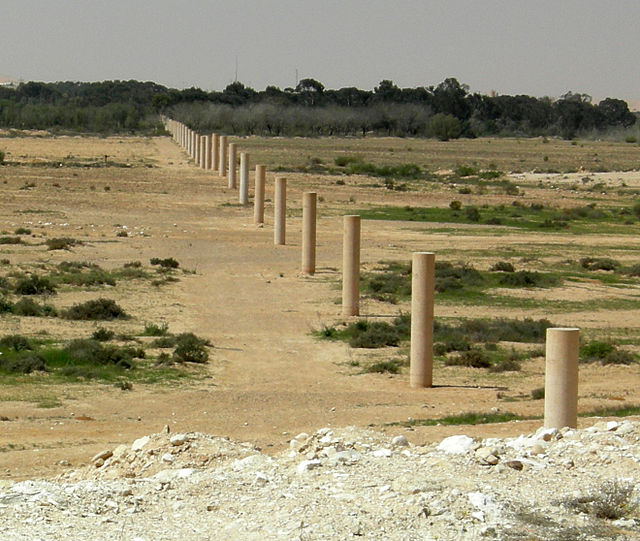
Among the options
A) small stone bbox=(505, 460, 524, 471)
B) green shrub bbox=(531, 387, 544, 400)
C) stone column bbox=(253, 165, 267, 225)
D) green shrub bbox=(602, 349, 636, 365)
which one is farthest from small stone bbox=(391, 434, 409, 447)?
stone column bbox=(253, 165, 267, 225)

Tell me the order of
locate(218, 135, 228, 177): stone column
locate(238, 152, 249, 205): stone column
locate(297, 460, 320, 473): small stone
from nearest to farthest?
locate(297, 460, 320, 473): small stone
locate(238, 152, 249, 205): stone column
locate(218, 135, 228, 177): stone column

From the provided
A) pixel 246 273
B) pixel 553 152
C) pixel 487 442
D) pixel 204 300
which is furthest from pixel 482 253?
pixel 553 152

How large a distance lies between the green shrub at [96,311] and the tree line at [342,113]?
95.5m

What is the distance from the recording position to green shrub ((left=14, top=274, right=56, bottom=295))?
1972 centimetres

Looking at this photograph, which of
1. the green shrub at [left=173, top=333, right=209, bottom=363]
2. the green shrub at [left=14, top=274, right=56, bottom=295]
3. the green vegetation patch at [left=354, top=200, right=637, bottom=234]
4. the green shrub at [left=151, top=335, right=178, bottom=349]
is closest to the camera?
the green shrub at [left=173, top=333, right=209, bottom=363]

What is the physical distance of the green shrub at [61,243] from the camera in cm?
2645

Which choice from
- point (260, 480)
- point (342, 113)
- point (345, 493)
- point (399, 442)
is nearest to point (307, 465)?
point (260, 480)

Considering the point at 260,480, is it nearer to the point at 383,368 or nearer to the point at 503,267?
the point at 383,368

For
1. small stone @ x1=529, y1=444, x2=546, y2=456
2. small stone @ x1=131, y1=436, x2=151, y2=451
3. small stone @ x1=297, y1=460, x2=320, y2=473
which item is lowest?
small stone @ x1=131, y1=436, x2=151, y2=451

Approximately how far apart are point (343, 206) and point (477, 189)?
11.0m

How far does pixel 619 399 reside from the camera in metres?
12.9

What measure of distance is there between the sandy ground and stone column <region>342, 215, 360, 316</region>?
507 millimetres

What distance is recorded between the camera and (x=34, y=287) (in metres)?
19.9

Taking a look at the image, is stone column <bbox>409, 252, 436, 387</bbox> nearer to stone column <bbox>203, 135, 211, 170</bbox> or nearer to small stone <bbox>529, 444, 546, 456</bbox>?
small stone <bbox>529, 444, 546, 456</bbox>
